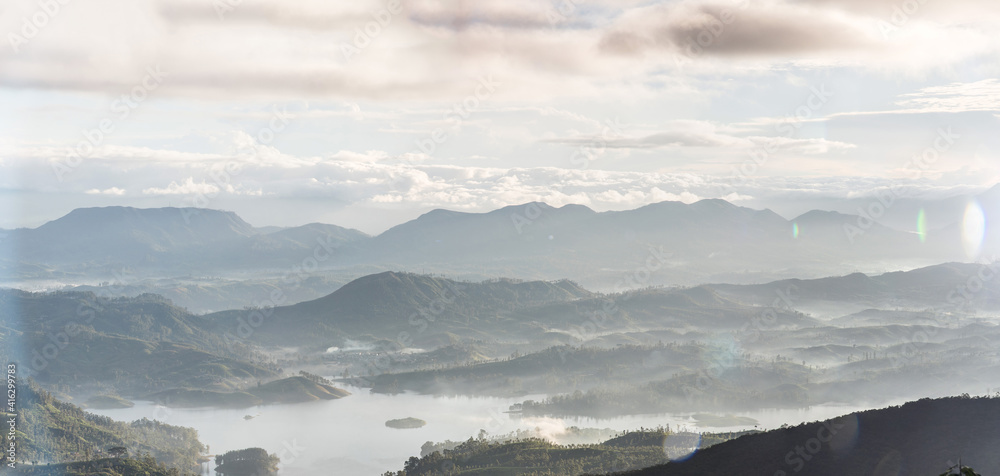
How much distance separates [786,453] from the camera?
368 feet

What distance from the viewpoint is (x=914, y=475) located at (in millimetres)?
97688

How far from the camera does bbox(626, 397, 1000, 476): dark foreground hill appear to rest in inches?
3964

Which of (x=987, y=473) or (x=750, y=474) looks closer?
(x=987, y=473)

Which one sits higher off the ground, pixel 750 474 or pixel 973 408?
pixel 973 408

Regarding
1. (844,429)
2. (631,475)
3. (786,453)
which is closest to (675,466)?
(631,475)

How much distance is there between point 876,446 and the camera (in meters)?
107

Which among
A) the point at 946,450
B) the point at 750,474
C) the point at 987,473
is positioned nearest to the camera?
the point at 987,473

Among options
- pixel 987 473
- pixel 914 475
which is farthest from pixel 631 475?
pixel 987 473

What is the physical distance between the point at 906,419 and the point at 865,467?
524 inches

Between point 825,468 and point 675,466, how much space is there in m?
20.2

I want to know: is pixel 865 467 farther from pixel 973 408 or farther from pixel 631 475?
pixel 631 475

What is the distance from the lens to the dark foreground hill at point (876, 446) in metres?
101

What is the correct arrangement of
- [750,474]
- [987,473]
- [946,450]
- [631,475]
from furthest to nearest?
[631,475]
[750,474]
[946,450]
[987,473]

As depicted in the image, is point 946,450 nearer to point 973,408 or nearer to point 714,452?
point 973,408
